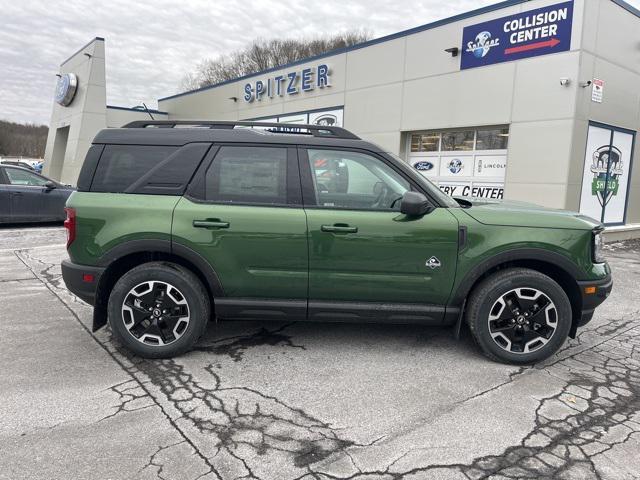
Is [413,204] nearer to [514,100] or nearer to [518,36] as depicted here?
[514,100]

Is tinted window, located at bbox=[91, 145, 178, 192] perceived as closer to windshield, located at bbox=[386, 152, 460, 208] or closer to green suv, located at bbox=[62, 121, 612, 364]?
green suv, located at bbox=[62, 121, 612, 364]

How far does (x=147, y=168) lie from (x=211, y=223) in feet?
2.45

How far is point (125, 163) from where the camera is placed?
388 centimetres

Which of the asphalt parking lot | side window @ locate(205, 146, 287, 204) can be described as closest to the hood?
the asphalt parking lot

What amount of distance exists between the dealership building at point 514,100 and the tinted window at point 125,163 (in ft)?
27.6

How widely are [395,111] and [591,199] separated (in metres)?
5.78

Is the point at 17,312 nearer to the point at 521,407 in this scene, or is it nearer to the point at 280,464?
the point at 280,464

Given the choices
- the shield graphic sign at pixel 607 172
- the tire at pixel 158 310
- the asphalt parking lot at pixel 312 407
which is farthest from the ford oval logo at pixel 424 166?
the tire at pixel 158 310

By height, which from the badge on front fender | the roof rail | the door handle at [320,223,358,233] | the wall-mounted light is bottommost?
the badge on front fender

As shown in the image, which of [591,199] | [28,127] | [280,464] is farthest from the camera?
[28,127]

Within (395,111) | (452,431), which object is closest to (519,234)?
(452,431)

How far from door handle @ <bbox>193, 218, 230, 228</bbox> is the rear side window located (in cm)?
32

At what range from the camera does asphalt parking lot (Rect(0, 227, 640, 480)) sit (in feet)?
8.22

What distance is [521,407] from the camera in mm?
3160
